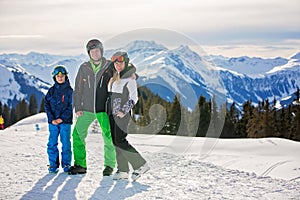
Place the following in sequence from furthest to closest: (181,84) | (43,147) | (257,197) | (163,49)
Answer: (43,147), (181,84), (163,49), (257,197)

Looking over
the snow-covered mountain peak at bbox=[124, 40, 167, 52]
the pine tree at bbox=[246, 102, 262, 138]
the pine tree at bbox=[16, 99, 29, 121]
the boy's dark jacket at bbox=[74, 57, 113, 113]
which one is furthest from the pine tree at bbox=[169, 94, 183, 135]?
the pine tree at bbox=[16, 99, 29, 121]

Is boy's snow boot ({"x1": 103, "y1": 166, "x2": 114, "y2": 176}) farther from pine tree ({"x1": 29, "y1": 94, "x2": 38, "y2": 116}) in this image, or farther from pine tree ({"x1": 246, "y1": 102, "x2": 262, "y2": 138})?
pine tree ({"x1": 29, "y1": 94, "x2": 38, "y2": 116})

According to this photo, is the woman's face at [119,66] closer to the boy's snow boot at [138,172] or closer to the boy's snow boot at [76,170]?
the boy's snow boot at [138,172]

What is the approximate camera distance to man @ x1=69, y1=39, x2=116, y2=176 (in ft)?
23.4

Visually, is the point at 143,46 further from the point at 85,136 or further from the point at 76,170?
the point at 76,170

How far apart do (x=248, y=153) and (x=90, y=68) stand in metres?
4.11

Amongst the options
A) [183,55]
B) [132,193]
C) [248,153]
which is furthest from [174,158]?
[132,193]

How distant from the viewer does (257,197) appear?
5.96 m

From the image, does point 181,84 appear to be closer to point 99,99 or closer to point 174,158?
point 174,158

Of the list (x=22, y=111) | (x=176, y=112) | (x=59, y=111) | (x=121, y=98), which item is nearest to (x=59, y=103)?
(x=59, y=111)

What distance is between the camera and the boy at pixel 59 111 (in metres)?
7.48

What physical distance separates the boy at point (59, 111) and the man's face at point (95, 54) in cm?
69

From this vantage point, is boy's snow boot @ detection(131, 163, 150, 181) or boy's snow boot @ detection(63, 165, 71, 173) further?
boy's snow boot @ detection(63, 165, 71, 173)

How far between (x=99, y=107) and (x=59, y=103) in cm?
86
